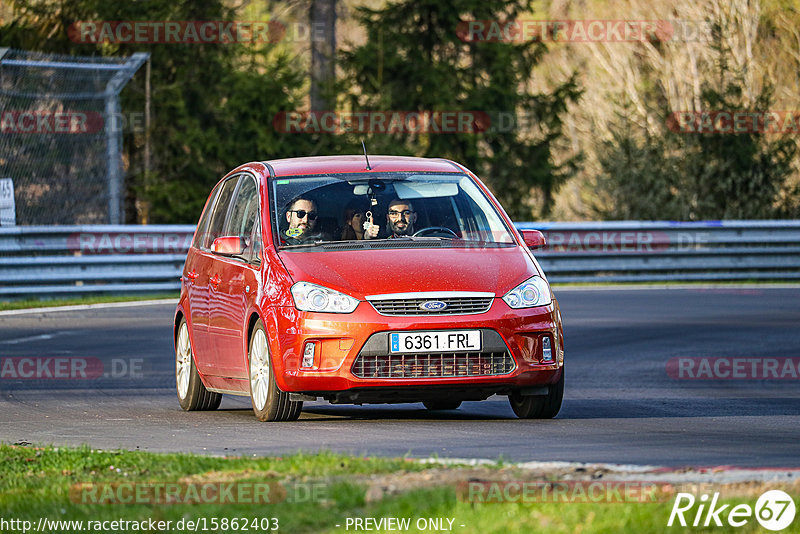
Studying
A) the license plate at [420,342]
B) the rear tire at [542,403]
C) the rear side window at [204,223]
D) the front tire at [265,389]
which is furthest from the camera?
the rear side window at [204,223]

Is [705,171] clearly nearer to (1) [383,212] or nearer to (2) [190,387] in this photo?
(2) [190,387]

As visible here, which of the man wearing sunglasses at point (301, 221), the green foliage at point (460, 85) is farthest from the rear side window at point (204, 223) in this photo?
the green foliage at point (460, 85)

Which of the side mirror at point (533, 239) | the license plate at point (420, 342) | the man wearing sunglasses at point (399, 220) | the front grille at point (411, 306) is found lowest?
the license plate at point (420, 342)

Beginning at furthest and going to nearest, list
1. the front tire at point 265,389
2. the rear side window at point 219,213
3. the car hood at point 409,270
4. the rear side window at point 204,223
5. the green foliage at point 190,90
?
1. the green foliage at point 190,90
2. the rear side window at point 204,223
3. the rear side window at point 219,213
4. the front tire at point 265,389
5. the car hood at point 409,270

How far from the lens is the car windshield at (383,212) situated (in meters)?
10.3

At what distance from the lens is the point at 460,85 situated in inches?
1372

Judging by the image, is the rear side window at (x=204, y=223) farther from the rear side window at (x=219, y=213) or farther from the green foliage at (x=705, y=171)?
the green foliage at (x=705, y=171)

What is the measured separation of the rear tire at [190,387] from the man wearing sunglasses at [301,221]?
166 cm

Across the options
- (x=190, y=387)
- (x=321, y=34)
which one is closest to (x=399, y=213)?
(x=190, y=387)

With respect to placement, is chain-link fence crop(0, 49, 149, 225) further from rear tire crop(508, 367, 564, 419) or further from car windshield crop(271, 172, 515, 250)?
rear tire crop(508, 367, 564, 419)

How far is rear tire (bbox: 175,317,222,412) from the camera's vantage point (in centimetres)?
1148

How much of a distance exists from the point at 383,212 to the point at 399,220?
119 millimetres

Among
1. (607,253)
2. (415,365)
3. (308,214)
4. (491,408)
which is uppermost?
(308,214)

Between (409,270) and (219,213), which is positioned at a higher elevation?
(219,213)
